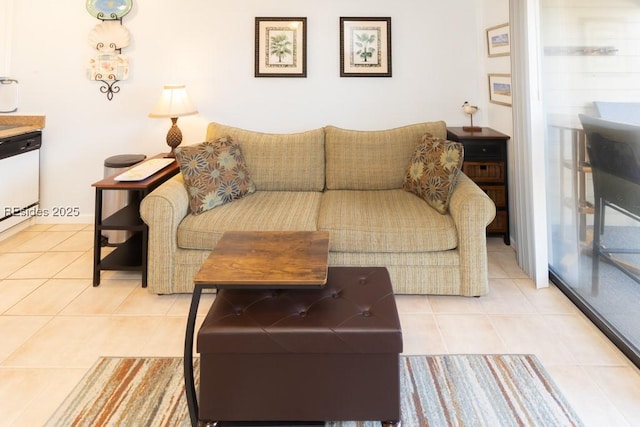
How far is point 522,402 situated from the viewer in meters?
1.72

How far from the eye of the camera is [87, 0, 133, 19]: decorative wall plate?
3.72m

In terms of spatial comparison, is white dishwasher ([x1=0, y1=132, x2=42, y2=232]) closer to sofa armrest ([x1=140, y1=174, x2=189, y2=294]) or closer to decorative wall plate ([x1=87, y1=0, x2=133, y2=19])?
decorative wall plate ([x1=87, y1=0, x2=133, y2=19])

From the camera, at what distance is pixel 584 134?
7.55 feet

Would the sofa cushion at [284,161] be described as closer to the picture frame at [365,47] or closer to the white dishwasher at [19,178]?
the picture frame at [365,47]

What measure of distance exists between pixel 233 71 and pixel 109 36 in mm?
1072

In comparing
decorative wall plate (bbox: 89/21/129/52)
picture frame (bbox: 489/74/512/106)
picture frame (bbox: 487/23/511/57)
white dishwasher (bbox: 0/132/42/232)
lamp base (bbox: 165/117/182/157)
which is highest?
decorative wall plate (bbox: 89/21/129/52)

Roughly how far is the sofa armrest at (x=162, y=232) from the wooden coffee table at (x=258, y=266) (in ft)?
2.08

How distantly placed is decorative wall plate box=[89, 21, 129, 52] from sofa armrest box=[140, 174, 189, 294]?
6.00 ft

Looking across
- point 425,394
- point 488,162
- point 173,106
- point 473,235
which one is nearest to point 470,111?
point 488,162

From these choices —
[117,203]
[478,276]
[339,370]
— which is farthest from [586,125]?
[117,203]

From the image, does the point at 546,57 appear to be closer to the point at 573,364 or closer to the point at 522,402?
the point at 573,364

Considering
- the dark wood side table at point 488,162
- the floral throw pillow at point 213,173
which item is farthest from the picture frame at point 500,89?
the floral throw pillow at point 213,173

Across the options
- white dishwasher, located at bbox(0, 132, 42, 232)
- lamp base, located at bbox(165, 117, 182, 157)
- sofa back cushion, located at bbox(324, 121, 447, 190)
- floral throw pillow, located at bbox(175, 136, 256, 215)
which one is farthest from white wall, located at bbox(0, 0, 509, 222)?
floral throw pillow, located at bbox(175, 136, 256, 215)

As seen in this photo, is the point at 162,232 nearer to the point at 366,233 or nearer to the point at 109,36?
the point at 366,233
